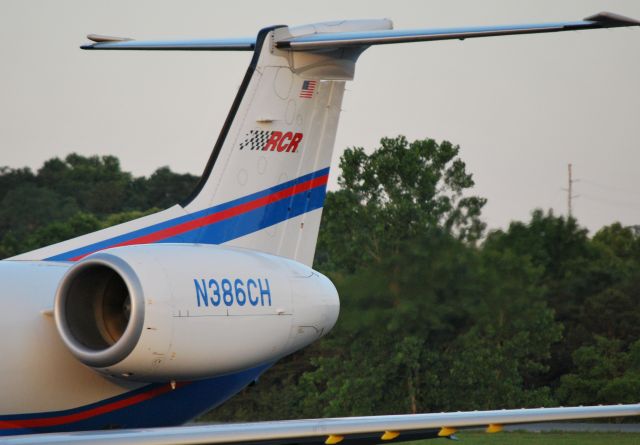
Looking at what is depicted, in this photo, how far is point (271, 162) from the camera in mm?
10180

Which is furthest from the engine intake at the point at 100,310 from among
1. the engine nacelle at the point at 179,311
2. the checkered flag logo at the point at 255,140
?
the checkered flag logo at the point at 255,140

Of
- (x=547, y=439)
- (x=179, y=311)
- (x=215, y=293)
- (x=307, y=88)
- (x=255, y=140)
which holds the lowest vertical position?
(x=547, y=439)

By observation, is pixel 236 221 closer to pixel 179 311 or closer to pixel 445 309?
pixel 179 311

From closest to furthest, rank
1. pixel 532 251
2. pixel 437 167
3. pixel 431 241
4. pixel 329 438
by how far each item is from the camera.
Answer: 1. pixel 329 438
2. pixel 431 241
3. pixel 532 251
4. pixel 437 167

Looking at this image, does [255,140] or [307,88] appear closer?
[255,140]

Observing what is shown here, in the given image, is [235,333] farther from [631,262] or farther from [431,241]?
[631,262]

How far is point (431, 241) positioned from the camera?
15.5 m

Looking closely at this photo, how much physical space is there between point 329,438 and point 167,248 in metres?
1.85

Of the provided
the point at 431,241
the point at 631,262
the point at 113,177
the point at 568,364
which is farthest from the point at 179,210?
the point at 113,177

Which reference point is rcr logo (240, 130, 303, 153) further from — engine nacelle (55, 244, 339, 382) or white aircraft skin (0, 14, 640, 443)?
engine nacelle (55, 244, 339, 382)

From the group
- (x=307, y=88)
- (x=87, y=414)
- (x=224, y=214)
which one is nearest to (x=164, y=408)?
(x=87, y=414)

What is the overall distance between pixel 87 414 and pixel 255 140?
287cm

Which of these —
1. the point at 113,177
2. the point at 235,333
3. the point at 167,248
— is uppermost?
the point at 113,177

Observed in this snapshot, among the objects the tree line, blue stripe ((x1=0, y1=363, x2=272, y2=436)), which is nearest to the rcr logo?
blue stripe ((x1=0, y1=363, x2=272, y2=436))
